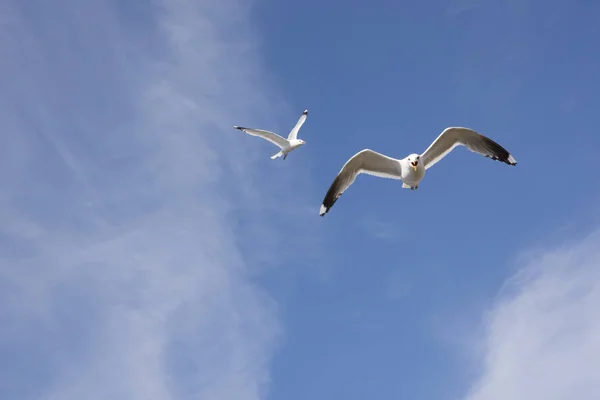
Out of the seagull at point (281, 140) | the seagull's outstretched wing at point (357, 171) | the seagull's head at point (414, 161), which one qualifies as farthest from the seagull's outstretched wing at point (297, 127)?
the seagull's head at point (414, 161)

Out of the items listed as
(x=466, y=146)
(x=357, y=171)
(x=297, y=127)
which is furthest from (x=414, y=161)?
(x=297, y=127)

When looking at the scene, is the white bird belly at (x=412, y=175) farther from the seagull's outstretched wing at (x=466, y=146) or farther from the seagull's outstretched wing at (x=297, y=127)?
the seagull's outstretched wing at (x=297, y=127)

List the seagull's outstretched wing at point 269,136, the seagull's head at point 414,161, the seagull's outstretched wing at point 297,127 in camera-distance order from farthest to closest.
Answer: the seagull's outstretched wing at point 297,127, the seagull's outstretched wing at point 269,136, the seagull's head at point 414,161

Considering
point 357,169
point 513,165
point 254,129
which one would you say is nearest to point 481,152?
point 513,165

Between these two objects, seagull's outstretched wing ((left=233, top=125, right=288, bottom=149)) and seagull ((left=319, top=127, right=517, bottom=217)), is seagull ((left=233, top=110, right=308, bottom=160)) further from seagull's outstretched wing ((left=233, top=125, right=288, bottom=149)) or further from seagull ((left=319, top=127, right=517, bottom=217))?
seagull ((left=319, top=127, right=517, bottom=217))

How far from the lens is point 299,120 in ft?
90.5

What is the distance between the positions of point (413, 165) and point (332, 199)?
2.46 metres

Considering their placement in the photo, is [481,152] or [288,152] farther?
[288,152]

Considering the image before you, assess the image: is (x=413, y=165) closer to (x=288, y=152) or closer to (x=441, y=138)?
(x=441, y=138)

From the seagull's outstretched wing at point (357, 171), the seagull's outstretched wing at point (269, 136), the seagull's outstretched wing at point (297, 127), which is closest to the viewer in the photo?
the seagull's outstretched wing at point (357, 171)

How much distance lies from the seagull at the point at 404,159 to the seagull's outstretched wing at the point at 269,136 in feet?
27.4

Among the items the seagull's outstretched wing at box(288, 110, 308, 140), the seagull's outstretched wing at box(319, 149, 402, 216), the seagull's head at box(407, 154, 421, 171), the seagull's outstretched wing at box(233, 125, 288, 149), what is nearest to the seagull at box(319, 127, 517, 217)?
the seagull's outstretched wing at box(319, 149, 402, 216)

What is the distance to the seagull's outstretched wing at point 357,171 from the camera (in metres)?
16.8

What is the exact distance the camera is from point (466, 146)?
17188 mm
